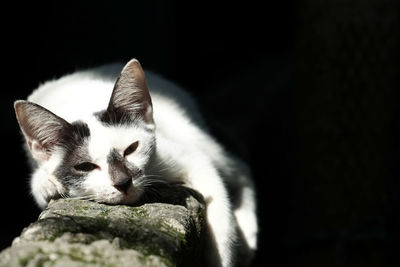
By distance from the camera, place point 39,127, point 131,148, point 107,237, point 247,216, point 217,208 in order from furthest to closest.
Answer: point 247,216 < point 217,208 < point 131,148 < point 39,127 < point 107,237

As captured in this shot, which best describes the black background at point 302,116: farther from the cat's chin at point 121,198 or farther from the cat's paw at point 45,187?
the cat's chin at point 121,198

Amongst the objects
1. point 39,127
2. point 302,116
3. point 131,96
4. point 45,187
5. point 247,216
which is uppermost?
point 131,96

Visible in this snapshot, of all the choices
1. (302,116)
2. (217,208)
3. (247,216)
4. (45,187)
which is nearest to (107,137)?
(45,187)

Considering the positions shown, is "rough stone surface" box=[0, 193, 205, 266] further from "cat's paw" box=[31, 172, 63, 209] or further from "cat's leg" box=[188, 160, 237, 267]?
"cat's leg" box=[188, 160, 237, 267]

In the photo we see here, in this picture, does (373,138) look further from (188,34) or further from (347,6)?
(188,34)

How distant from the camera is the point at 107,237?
1389mm

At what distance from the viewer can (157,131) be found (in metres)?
2.31

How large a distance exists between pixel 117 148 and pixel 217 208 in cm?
49

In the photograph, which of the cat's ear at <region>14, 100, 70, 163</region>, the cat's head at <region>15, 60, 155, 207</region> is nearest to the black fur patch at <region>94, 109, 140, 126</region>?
the cat's head at <region>15, 60, 155, 207</region>

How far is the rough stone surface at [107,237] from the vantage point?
1.26 m

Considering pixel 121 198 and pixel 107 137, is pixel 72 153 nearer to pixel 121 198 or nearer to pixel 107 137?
pixel 107 137

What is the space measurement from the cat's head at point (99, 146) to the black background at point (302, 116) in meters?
1.31

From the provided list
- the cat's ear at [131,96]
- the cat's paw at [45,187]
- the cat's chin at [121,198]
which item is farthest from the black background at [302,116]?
the cat's chin at [121,198]

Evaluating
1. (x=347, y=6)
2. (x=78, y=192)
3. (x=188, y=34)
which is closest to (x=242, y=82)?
(x=188, y=34)
